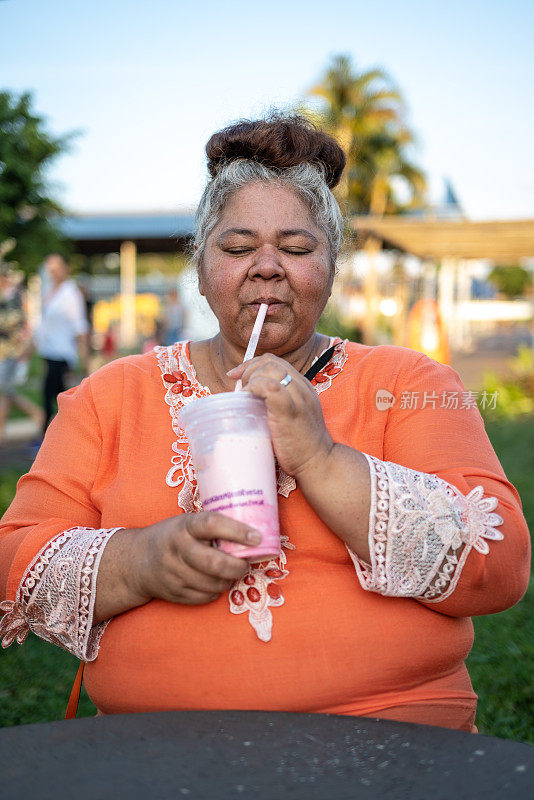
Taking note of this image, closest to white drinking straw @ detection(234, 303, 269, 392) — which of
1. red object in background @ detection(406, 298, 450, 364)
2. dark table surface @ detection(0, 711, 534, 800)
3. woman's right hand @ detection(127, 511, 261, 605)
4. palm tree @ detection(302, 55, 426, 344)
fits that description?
woman's right hand @ detection(127, 511, 261, 605)

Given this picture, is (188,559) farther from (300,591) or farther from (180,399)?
(180,399)

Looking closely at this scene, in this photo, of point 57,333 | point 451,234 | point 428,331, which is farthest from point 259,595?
point 451,234

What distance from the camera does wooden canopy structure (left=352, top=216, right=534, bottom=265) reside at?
37.1ft

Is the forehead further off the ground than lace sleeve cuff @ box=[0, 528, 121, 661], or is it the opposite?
the forehead

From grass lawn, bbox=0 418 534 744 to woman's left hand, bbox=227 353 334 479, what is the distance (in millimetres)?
1758

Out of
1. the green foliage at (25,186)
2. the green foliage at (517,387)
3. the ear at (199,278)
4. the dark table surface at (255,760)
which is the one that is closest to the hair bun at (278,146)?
the ear at (199,278)

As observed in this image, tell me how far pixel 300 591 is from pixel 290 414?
377mm

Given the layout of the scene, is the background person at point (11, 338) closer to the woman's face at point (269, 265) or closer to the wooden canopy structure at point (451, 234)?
the woman's face at point (269, 265)

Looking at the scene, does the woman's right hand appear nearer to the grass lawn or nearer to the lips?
the lips

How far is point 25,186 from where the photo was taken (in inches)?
220

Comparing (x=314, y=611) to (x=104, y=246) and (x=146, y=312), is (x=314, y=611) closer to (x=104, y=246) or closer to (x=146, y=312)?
(x=104, y=246)

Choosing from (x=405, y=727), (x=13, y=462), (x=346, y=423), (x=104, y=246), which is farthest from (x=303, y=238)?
(x=104, y=246)

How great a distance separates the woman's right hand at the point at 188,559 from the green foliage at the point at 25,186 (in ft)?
14.5

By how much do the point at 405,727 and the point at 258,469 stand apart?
47cm
